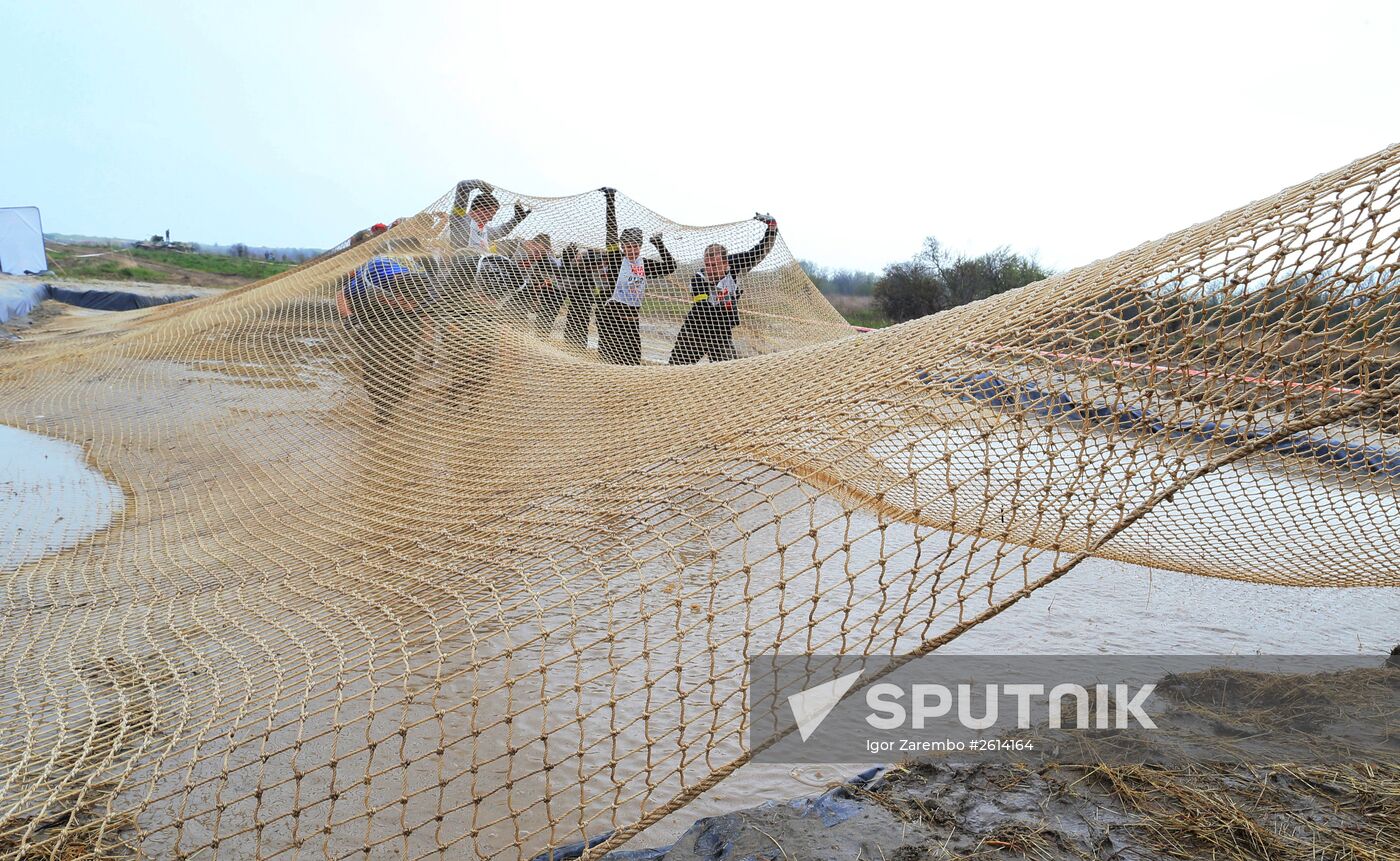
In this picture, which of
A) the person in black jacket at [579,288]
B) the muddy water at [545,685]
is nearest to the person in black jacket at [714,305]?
the person in black jacket at [579,288]

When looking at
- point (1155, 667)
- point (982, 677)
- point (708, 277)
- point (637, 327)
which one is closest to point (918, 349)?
point (982, 677)

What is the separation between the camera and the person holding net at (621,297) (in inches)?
212

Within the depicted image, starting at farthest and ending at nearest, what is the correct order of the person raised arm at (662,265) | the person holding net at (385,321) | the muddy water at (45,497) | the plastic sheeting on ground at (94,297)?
the plastic sheeting on ground at (94,297), the person raised arm at (662,265), the person holding net at (385,321), the muddy water at (45,497)

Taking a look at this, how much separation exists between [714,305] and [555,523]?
3.99 metres

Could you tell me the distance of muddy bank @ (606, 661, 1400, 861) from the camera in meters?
1.72

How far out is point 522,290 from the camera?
4777 mm

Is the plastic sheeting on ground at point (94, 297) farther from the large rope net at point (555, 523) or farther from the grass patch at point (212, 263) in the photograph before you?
the large rope net at point (555, 523)

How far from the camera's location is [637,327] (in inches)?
215

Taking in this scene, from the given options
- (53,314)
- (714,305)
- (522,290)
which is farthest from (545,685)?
(53,314)

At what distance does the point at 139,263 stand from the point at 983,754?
26738 millimetres

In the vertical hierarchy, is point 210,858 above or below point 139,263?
below

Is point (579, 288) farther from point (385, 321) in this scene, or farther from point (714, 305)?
point (385, 321)

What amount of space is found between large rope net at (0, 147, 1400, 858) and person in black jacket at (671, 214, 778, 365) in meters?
1.68

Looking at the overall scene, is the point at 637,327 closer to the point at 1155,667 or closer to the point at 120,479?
the point at 120,479
